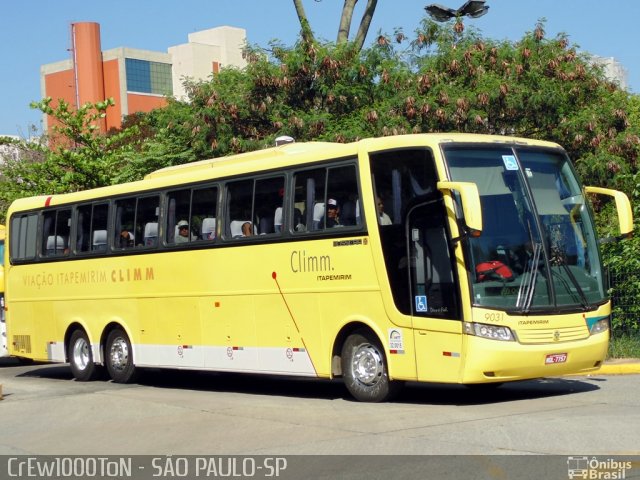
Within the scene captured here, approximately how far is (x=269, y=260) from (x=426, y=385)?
320cm

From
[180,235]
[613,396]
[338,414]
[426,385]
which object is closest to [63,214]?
[180,235]

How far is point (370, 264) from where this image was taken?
14.1 metres

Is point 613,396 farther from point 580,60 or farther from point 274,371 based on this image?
point 580,60

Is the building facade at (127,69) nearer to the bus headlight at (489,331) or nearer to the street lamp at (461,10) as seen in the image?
the street lamp at (461,10)

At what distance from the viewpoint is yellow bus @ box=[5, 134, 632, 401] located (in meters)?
12.9

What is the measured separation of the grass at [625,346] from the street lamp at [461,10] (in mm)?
8504

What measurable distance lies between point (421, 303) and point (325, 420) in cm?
200

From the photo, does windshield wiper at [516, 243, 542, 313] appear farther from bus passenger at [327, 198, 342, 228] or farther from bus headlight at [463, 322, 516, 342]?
bus passenger at [327, 198, 342, 228]


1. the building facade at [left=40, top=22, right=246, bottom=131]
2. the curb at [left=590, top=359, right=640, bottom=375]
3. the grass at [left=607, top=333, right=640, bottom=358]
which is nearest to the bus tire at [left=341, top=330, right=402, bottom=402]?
the curb at [left=590, top=359, right=640, bottom=375]

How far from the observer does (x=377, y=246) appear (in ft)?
45.6

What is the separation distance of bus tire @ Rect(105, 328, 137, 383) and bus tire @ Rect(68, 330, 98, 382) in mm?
515

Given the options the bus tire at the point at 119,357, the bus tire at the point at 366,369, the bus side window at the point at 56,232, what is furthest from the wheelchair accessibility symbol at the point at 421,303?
the bus side window at the point at 56,232

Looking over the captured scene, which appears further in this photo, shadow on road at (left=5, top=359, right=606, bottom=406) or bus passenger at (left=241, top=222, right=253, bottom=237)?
bus passenger at (left=241, top=222, right=253, bottom=237)

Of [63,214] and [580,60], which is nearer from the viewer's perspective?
[63,214]
